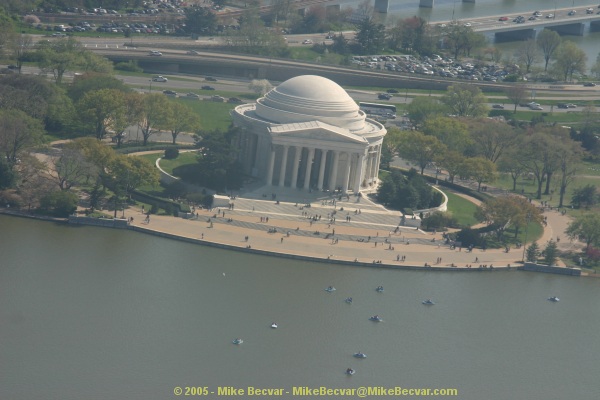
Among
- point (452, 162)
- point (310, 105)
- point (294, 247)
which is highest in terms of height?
point (310, 105)

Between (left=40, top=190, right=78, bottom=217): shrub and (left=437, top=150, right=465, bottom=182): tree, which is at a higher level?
(left=437, top=150, right=465, bottom=182): tree

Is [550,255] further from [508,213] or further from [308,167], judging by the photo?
[308,167]

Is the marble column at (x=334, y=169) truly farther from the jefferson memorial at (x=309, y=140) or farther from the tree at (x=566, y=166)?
the tree at (x=566, y=166)

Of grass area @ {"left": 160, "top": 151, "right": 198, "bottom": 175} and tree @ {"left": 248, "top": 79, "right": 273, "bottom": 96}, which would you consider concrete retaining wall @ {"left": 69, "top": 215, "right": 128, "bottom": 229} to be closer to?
grass area @ {"left": 160, "top": 151, "right": 198, "bottom": 175}

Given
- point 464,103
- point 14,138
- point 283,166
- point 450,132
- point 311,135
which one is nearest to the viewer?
point 14,138

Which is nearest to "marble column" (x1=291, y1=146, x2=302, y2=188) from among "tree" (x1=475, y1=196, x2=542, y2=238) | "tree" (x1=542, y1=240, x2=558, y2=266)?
"tree" (x1=475, y1=196, x2=542, y2=238)

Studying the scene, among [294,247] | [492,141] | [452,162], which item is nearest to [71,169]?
[294,247]
